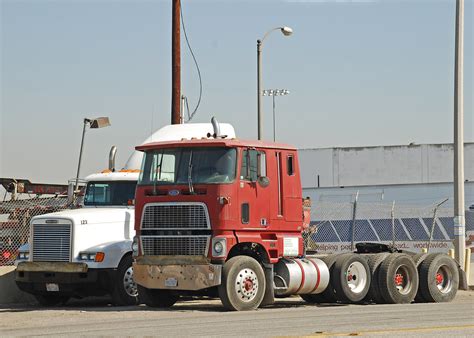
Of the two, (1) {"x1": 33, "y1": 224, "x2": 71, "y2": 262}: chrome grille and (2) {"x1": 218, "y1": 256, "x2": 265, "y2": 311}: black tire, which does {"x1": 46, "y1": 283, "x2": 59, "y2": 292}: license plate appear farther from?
(2) {"x1": 218, "y1": 256, "x2": 265, "y2": 311}: black tire

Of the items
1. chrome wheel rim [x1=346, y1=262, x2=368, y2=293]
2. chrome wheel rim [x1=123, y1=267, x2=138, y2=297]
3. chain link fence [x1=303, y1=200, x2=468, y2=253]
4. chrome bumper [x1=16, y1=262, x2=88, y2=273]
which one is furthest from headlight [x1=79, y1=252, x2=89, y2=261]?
chain link fence [x1=303, y1=200, x2=468, y2=253]

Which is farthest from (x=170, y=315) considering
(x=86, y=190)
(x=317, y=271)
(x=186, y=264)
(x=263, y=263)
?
(x=86, y=190)

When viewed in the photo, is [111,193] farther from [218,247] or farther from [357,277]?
[357,277]

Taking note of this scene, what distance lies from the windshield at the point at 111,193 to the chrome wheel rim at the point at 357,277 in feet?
16.1

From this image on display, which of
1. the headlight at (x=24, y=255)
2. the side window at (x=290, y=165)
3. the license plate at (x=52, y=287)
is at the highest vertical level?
the side window at (x=290, y=165)

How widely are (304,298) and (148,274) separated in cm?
381

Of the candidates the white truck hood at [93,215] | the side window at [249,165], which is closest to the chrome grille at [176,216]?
the side window at [249,165]

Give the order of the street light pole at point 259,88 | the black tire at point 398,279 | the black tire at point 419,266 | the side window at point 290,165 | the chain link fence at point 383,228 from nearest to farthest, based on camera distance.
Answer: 1. the side window at point 290,165
2. the black tire at point 398,279
3. the black tire at point 419,266
4. the street light pole at point 259,88
5. the chain link fence at point 383,228

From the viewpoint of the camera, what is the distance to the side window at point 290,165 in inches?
673

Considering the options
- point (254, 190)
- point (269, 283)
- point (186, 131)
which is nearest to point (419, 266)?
point (269, 283)

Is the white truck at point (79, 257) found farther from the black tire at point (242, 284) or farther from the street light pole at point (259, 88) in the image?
the street light pole at point (259, 88)

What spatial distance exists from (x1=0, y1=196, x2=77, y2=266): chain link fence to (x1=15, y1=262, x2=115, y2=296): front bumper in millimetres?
4909

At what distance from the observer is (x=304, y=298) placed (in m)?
18.5

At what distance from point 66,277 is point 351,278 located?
18.2ft
